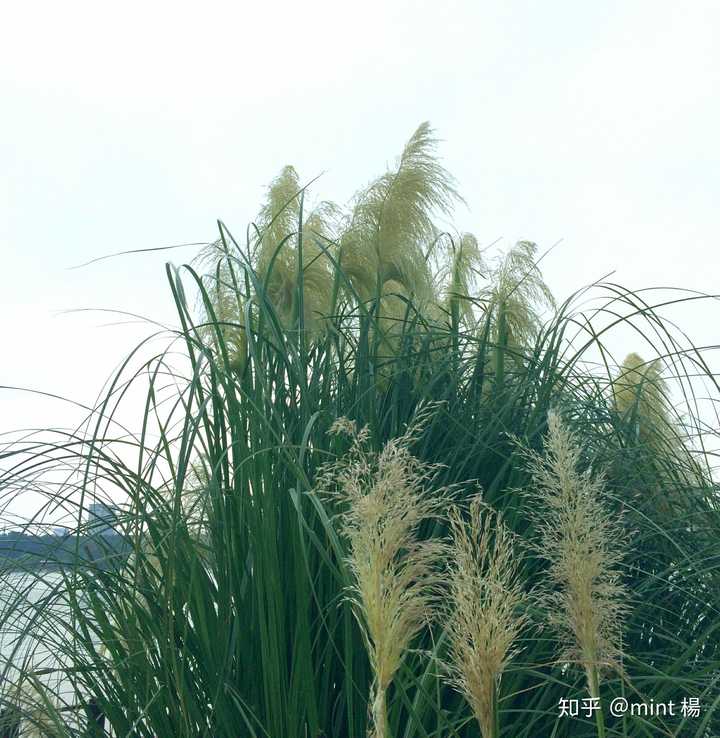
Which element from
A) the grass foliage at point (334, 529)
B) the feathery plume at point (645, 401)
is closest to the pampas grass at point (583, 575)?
the grass foliage at point (334, 529)

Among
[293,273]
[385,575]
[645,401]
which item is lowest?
[385,575]

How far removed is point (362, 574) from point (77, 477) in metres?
1.57

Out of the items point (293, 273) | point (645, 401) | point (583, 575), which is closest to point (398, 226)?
point (293, 273)

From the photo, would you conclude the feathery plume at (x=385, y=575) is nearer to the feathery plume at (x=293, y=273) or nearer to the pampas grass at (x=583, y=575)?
the pampas grass at (x=583, y=575)

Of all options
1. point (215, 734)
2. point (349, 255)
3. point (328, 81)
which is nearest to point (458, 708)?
point (215, 734)

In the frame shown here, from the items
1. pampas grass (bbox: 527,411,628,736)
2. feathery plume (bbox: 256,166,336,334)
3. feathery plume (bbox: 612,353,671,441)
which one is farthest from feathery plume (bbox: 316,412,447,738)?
feathery plume (bbox: 612,353,671,441)

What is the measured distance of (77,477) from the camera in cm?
275

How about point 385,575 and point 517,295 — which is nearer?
point 385,575

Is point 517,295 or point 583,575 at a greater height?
point 517,295

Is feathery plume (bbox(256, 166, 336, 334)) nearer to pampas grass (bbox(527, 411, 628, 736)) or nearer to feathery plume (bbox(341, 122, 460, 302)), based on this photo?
feathery plume (bbox(341, 122, 460, 302))

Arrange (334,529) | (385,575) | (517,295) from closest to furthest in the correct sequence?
(385,575) → (334,529) → (517,295)

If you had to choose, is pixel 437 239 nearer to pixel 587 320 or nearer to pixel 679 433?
pixel 587 320

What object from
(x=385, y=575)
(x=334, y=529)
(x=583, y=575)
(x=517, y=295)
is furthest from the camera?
(x=517, y=295)

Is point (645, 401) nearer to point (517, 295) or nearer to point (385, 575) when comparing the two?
point (517, 295)
